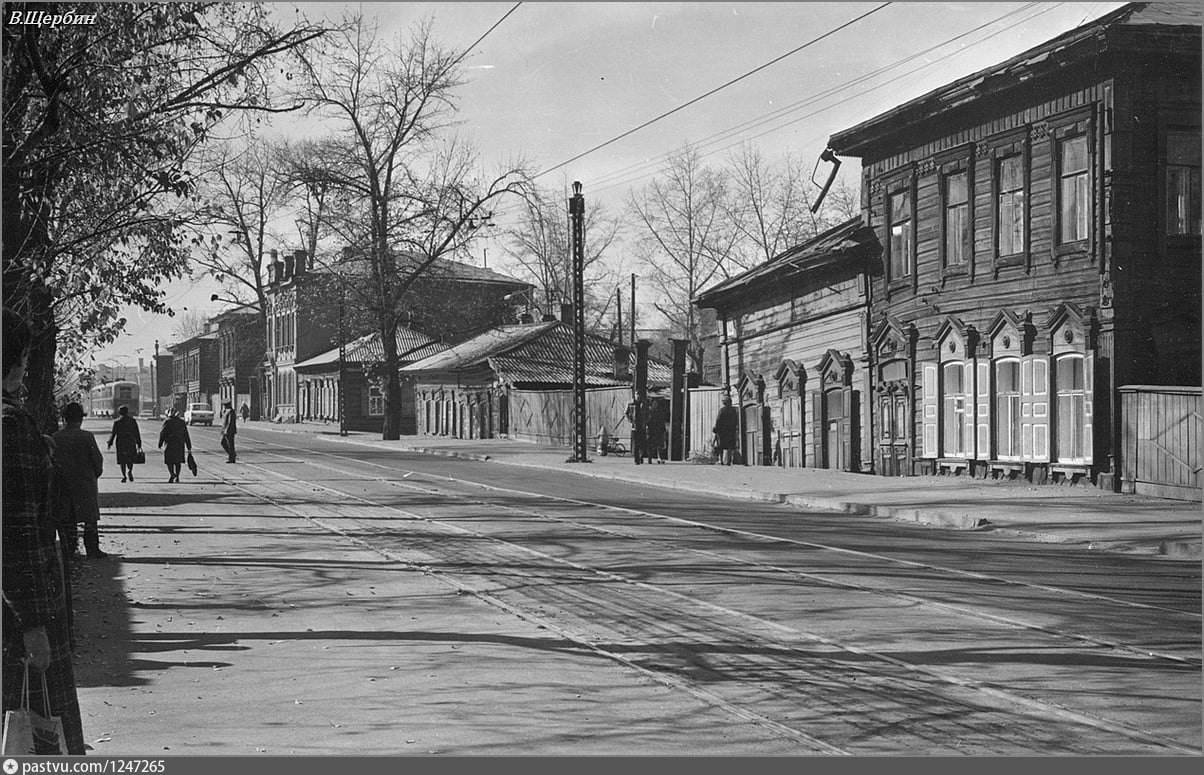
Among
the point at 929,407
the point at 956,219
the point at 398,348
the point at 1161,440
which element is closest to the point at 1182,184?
the point at 1161,440

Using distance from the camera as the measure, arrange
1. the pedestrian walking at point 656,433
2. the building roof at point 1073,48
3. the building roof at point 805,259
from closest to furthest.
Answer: the building roof at point 1073,48 → the building roof at point 805,259 → the pedestrian walking at point 656,433

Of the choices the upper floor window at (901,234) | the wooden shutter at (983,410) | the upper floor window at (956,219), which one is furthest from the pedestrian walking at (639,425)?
the wooden shutter at (983,410)

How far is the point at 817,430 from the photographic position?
31.2 m

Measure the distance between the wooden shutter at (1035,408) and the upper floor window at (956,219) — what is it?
318cm

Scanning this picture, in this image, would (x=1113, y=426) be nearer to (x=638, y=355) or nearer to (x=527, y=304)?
(x=638, y=355)

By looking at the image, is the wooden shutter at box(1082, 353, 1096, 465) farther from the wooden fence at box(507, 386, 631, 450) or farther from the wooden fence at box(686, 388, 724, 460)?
the wooden fence at box(507, 386, 631, 450)

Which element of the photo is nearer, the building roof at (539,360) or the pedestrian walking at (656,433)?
the pedestrian walking at (656,433)

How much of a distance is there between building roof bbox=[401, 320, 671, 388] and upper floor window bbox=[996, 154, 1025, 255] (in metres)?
28.0

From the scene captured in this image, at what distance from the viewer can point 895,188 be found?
1120 inches

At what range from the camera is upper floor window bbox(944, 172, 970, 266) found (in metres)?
26.0

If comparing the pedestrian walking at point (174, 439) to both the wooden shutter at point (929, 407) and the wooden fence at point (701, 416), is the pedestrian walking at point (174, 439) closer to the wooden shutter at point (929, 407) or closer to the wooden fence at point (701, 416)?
the wooden fence at point (701, 416)

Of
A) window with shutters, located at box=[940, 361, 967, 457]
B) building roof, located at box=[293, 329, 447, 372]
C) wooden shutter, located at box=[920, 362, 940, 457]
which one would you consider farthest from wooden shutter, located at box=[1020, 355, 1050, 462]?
building roof, located at box=[293, 329, 447, 372]

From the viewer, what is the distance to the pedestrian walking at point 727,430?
112ft

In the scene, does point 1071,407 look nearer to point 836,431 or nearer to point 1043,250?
point 1043,250
